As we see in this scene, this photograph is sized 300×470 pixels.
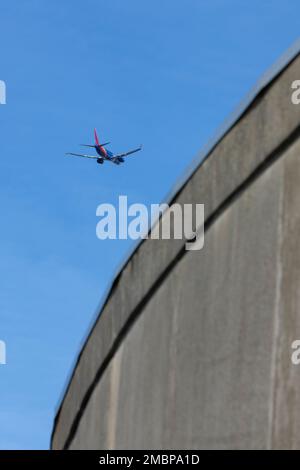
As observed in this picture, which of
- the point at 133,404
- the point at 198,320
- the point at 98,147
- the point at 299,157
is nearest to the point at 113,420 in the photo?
the point at 133,404

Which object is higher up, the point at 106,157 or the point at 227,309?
the point at 106,157

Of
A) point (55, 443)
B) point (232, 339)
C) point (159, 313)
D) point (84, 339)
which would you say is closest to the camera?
point (232, 339)

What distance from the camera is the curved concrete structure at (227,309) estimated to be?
8.70 m

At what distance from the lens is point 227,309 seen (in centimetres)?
959

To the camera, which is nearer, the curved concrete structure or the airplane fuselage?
the curved concrete structure

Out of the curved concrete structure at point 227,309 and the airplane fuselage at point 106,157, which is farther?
the airplane fuselage at point 106,157

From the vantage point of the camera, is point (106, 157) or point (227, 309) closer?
point (227, 309)

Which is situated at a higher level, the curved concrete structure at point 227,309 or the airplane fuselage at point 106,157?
the airplane fuselage at point 106,157

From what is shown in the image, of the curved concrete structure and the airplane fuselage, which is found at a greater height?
the airplane fuselage

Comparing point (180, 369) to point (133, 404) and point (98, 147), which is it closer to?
point (133, 404)

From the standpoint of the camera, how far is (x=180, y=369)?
10.4 metres

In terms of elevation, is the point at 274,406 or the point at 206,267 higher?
the point at 206,267

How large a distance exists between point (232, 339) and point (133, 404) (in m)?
2.69

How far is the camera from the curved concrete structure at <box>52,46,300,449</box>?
8.70 meters
